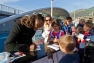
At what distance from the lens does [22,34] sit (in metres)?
2.59

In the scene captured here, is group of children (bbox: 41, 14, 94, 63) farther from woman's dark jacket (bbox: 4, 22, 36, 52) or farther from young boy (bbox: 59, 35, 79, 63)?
woman's dark jacket (bbox: 4, 22, 36, 52)

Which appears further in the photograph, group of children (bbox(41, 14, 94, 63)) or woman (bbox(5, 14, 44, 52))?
woman (bbox(5, 14, 44, 52))

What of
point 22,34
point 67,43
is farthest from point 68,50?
point 22,34

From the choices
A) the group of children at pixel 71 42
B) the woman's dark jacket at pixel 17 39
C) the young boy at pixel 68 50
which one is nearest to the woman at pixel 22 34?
the woman's dark jacket at pixel 17 39

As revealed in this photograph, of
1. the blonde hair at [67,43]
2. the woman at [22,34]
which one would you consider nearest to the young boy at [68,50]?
the blonde hair at [67,43]

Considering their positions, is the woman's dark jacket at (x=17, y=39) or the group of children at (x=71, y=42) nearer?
the group of children at (x=71, y=42)

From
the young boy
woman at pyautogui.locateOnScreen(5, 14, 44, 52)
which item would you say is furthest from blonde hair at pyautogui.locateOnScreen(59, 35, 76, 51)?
woman at pyautogui.locateOnScreen(5, 14, 44, 52)

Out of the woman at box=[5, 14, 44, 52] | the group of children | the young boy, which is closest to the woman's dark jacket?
the woman at box=[5, 14, 44, 52]

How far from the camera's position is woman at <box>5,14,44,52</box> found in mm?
2488

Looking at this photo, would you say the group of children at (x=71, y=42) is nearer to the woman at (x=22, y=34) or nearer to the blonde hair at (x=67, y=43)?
the blonde hair at (x=67, y=43)

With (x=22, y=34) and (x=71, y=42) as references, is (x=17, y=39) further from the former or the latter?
(x=71, y=42)

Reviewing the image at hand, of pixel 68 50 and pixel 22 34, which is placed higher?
pixel 22 34

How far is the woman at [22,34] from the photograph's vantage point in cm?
249

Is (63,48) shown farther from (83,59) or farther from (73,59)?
(83,59)
